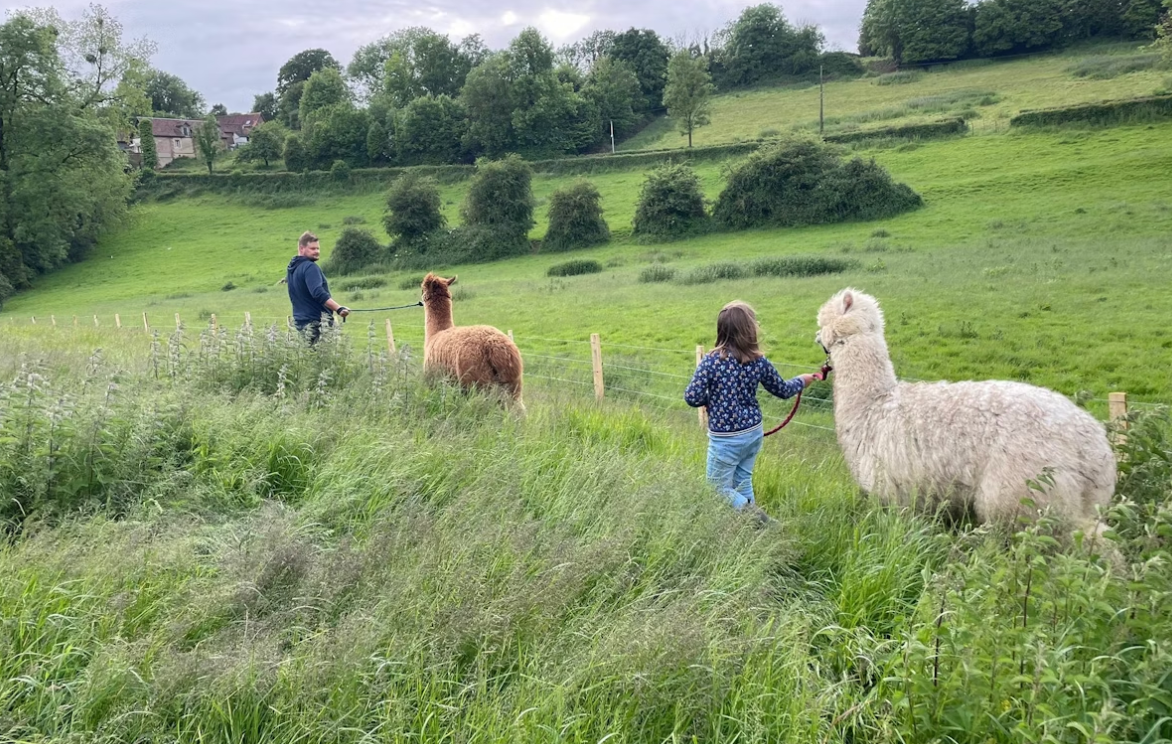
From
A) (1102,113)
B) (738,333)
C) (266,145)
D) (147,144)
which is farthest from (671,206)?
(147,144)

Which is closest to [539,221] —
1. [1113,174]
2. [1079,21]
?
[1113,174]

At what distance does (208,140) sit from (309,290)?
253 ft

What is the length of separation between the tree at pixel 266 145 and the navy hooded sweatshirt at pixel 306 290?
228ft

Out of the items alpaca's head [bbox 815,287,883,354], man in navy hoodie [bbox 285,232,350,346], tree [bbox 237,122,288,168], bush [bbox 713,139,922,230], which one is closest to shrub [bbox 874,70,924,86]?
bush [bbox 713,139,922,230]

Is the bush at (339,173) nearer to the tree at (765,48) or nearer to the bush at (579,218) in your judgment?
the bush at (579,218)

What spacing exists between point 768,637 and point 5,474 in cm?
413

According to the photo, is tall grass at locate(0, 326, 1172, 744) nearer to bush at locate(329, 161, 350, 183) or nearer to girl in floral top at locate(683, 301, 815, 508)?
girl in floral top at locate(683, 301, 815, 508)

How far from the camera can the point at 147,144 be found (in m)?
73.2

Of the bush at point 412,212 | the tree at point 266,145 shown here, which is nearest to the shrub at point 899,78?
the bush at point 412,212

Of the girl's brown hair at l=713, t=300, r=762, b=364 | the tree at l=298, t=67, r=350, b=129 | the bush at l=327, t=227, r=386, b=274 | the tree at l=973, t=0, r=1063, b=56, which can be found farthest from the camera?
the tree at l=298, t=67, r=350, b=129

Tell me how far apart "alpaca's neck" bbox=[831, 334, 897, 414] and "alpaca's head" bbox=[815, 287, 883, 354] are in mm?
66

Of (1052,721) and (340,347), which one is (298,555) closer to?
(1052,721)

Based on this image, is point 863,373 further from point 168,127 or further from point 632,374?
point 168,127

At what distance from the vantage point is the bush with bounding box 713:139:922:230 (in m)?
35.6
